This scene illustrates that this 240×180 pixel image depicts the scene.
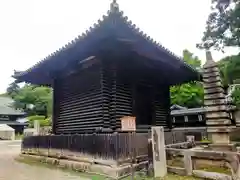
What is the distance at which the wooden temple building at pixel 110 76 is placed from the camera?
25.5ft

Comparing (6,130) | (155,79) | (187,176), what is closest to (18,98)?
(6,130)

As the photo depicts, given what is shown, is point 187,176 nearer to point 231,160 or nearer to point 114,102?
point 231,160

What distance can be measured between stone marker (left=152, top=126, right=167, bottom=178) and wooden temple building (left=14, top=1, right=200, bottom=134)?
6.51 feet

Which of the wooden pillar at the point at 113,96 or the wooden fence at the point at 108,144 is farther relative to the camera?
the wooden pillar at the point at 113,96

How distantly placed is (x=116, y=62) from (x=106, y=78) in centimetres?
74

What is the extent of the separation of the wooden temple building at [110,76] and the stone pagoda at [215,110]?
5.78ft

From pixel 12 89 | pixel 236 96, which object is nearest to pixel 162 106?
pixel 236 96

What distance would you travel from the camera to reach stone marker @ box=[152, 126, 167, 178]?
6.90 m

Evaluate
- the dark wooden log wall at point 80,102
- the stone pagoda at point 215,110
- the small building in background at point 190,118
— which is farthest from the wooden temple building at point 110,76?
the small building in background at point 190,118

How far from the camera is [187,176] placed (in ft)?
22.0

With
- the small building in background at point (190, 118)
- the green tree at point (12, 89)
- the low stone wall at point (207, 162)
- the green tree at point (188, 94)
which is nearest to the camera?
the low stone wall at point (207, 162)

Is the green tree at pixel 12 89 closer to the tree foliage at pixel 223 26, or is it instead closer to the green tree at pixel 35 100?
the green tree at pixel 35 100

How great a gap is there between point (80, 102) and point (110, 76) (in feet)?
6.18

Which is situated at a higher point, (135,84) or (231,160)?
(135,84)
